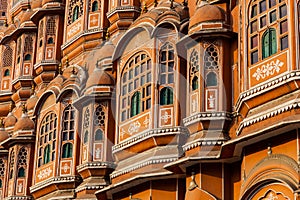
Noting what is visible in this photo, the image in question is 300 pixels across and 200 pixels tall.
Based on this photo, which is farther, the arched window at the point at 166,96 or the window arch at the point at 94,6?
the window arch at the point at 94,6

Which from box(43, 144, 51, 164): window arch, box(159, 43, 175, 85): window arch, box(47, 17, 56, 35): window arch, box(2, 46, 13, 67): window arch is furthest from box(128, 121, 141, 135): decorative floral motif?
box(2, 46, 13, 67): window arch

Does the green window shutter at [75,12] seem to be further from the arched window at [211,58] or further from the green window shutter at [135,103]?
the arched window at [211,58]

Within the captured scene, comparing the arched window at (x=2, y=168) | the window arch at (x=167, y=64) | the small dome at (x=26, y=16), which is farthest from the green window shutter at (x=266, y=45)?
the small dome at (x=26, y=16)

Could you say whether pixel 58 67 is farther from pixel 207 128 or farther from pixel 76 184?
pixel 207 128

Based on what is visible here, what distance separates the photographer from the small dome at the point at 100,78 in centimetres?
2322

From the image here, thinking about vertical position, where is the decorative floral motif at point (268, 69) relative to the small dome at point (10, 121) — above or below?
below

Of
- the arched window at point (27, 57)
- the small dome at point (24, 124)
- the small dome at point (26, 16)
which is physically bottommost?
the small dome at point (24, 124)

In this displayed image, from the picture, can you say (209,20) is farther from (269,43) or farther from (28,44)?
(28,44)

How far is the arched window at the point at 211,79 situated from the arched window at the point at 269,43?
6.21 ft

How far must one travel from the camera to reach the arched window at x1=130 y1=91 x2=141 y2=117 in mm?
21062

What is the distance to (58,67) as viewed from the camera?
94.3 ft

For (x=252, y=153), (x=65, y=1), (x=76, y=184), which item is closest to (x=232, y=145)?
(x=252, y=153)

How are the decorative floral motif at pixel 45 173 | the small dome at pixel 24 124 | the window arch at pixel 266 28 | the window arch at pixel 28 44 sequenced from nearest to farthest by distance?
the window arch at pixel 266 28
the decorative floral motif at pixel 45 173
the small dome at pixel 24 124
the window arch at pixel 28 44

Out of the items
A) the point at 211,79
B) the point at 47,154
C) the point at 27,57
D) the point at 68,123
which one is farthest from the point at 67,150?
the point at 27,57
